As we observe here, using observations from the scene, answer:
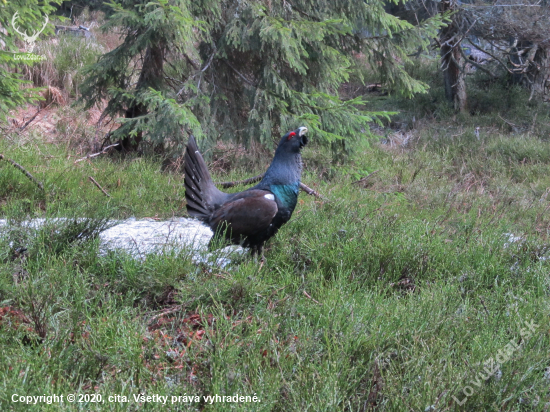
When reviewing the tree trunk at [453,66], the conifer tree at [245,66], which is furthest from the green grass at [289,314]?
the tree trunk at [453,66]

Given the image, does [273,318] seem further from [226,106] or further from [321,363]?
[226,106]

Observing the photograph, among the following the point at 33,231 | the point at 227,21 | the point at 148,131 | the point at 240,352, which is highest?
the point at 227,21

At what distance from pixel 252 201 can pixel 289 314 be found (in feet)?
4.56

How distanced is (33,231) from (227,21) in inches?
190

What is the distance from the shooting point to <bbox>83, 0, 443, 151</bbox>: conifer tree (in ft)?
20.0

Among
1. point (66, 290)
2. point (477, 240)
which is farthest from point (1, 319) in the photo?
point (477, 240)

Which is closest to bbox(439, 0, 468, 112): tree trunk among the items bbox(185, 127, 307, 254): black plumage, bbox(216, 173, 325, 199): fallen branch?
bbox(216, 173, 325, 199): fallen branch

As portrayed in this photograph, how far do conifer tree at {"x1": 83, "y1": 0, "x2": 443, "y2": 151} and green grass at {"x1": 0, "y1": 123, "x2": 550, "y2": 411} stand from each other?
1.68 metres

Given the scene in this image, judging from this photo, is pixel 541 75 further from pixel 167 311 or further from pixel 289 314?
pixel 167 311

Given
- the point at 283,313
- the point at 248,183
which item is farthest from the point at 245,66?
the point at 283,313

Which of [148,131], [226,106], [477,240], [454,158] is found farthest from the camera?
[454,158]

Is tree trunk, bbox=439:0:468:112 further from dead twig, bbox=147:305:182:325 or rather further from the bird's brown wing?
dead twig, bbox=147:305:182:325

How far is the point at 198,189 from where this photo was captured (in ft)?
15.1

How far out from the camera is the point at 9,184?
4984mm
